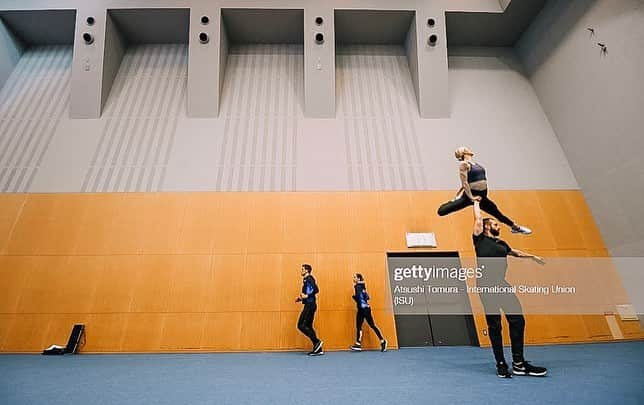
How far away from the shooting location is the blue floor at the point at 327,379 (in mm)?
3244

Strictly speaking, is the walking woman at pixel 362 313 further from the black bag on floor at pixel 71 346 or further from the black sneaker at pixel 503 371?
the black bag on floor at pixel 71 346

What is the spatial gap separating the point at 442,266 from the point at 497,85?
5500 millimetres

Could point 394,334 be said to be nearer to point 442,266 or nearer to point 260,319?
point 442,266

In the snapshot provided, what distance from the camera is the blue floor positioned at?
324 cm

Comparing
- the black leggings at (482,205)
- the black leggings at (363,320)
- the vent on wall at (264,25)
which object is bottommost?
the black leggings at (363,320)

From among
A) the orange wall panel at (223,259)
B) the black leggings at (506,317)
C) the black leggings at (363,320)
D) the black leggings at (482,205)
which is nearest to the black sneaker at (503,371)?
the black leggings at (506,317)

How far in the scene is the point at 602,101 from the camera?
7594 millimetres

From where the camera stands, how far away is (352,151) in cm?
876

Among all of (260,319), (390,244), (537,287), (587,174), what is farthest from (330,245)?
(587,174)

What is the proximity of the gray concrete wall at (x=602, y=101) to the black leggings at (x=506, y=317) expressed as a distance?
16.9 feet

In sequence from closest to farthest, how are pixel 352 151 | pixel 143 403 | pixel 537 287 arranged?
pixel 143 403
pixel 537 287
pixel 352 151

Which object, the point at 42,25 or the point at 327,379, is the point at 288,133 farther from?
the point at 42,25

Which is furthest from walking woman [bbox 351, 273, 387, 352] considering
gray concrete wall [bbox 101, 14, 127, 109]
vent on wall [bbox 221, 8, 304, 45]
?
gray concrete wall [bbox 101, 14, 127, 109]

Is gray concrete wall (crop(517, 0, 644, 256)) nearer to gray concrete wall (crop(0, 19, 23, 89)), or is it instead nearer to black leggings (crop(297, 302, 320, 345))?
black leggings (crop(297, 302, 320, 345))
